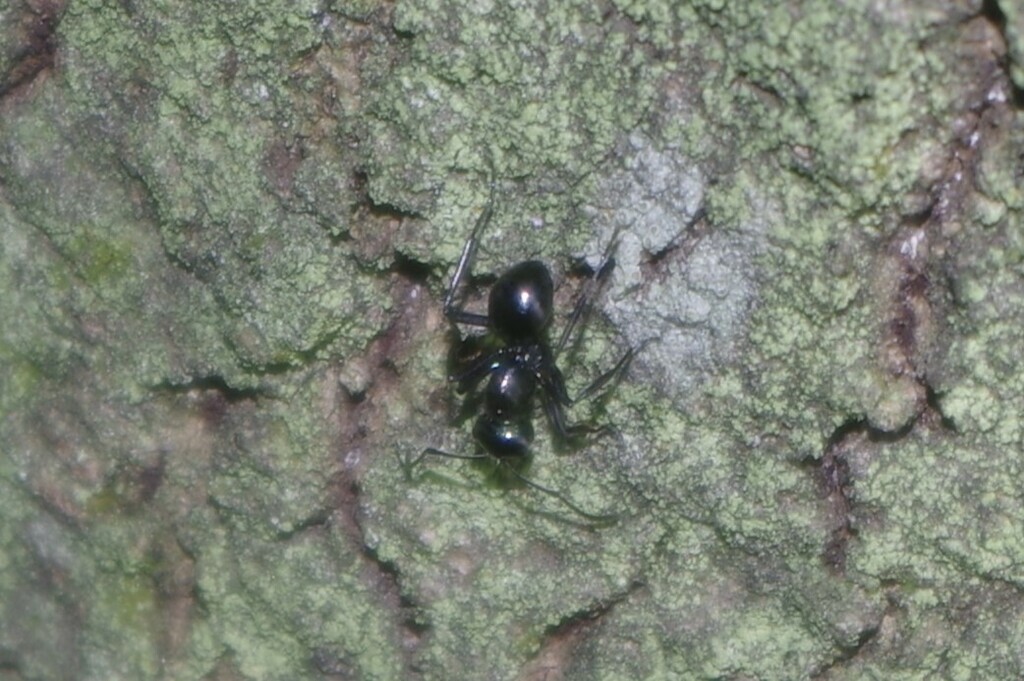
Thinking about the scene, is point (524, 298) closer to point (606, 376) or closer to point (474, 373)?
point (606, 376)

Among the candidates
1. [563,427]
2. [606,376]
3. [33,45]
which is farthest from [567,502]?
[33,45]

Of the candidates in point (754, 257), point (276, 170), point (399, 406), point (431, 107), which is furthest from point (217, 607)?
point (754, 257)

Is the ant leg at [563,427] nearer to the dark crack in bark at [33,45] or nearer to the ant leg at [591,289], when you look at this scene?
the ant leg at [591,289]

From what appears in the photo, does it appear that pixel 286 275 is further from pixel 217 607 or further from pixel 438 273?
pixel 217 607

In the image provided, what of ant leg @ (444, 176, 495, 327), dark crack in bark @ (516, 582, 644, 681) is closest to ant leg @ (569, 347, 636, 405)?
ant leg @ (444, 176, 495, 327)

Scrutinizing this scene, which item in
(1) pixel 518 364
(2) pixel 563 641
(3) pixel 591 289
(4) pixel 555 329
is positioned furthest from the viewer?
(1) pixel 518 364

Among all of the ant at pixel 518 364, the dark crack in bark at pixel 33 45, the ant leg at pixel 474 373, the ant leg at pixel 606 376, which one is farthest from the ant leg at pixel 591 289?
the dark crack in bark at pixel 33 45

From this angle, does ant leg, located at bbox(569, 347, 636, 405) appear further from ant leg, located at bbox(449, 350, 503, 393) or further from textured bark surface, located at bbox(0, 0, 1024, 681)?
ant leg, located at bbox(449, 350, 503, 393)
